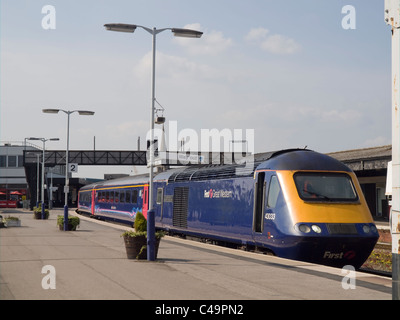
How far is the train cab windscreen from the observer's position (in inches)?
634

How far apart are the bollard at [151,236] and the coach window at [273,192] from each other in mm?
3677

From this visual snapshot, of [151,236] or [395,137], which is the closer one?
[395,137]

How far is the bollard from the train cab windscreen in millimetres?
4296

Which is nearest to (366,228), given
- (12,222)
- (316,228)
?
(316,228)

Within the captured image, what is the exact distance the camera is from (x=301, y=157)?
1703 centimetres

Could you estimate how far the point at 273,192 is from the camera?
1662 centimetres

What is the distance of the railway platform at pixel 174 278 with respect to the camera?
10.1 m

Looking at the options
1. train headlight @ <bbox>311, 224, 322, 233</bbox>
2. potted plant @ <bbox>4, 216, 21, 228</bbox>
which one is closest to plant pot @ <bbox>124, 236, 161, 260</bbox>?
train headlight @ <bbox>311, 224, 322, 233</bbox>

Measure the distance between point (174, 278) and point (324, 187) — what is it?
6.24 metres

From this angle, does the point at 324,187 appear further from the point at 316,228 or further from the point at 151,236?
the point at 151,236

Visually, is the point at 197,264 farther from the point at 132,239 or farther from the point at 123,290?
the point at 123,290

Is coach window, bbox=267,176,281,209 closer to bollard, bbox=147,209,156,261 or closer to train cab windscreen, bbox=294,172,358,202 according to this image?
train cab windscreen, bbox=294,172,358,202
